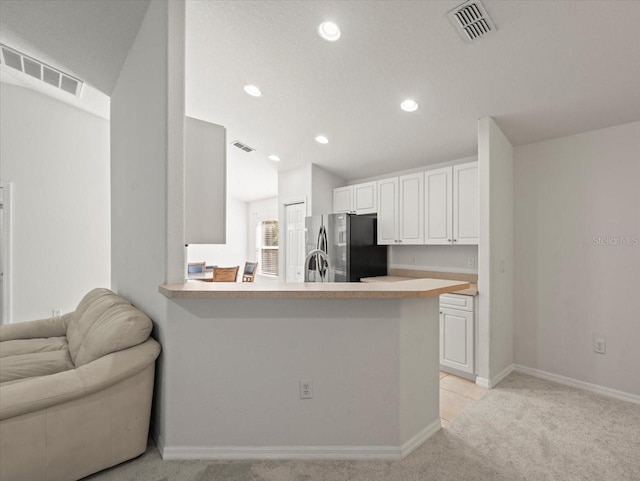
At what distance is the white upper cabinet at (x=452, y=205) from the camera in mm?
3352

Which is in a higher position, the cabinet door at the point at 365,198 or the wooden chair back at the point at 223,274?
the cabinet door at the point at 365,198

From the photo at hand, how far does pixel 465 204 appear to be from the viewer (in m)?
3.41

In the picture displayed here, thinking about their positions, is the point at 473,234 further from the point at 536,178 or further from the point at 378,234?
the point at 378,234

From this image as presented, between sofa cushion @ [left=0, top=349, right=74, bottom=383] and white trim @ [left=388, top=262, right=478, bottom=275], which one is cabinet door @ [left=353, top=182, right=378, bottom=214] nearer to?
white trim @ [left=388, top=262, right=478, bottom=275]

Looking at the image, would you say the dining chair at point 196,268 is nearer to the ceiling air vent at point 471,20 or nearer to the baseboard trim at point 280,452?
the baseboard trim at point 280,452

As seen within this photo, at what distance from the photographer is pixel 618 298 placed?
2.80 meters

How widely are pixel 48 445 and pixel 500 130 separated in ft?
13.3

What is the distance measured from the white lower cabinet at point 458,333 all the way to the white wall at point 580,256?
70 cm

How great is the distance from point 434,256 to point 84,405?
371 centimetres

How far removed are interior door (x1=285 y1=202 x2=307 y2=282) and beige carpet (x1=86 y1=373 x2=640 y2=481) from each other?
304cm

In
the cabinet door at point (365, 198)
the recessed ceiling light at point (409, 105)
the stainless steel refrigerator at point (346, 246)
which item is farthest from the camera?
the cabinet door at point (365, 198)

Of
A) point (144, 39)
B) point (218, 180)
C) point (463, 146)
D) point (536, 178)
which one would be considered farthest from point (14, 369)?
point (536, 178)

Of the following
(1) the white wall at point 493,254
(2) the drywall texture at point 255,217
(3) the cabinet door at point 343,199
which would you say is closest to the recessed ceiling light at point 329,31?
(1) the white wall at point 493,254

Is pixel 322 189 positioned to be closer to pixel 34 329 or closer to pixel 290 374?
pixel 290 374
